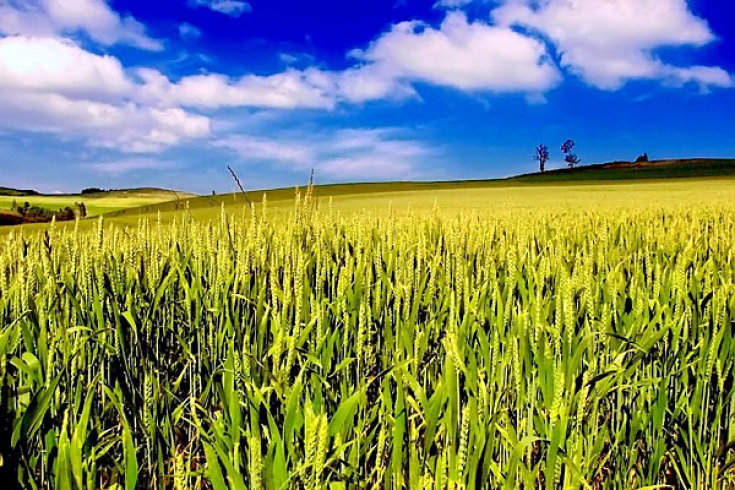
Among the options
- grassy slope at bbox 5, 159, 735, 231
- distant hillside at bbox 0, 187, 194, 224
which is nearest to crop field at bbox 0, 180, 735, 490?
grassy slope at bbox 5, 159, 735, 231

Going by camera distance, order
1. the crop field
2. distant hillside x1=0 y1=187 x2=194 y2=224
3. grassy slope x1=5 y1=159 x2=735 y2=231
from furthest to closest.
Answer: distant hillside x1=0 y1=187 x2=194 y2=224 → grassy slope x1=5 y1=159 x2=735 y2=231 → the crop field

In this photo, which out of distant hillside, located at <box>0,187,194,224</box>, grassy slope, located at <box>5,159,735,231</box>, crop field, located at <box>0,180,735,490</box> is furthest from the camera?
distant hillside, located at <box>0,187,194,224</box>

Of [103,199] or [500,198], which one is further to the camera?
[103,199]

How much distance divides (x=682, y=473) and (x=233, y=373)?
125 centimetres

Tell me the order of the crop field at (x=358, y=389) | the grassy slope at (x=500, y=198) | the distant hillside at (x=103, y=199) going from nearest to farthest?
1. the crop field at (x=358, y=389)
2. the grassy slope at (x=500, y=198)
3. the distant hillside at (x=103, y=199)

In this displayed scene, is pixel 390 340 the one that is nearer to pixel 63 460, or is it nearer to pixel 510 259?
pixel 510 259

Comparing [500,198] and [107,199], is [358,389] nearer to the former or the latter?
[500,198]

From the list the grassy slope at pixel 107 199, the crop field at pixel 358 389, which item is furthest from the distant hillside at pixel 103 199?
the crop field at pixel 358 389

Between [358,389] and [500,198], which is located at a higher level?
[500,198]

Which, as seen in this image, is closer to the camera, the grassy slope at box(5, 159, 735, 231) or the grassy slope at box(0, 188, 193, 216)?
the grassy slope at box(5, 159, 735, 231)

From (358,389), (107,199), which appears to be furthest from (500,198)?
(107,199)

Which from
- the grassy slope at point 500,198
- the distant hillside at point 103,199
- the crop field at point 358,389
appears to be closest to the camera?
the crop field at point 358,389

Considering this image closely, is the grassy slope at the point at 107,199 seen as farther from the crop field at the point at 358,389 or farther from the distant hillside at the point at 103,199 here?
the crop field at the point at 358,389

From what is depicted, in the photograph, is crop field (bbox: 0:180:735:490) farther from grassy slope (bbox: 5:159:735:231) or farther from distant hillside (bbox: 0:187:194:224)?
distant hillside (bbox: 0:187:194:224)
